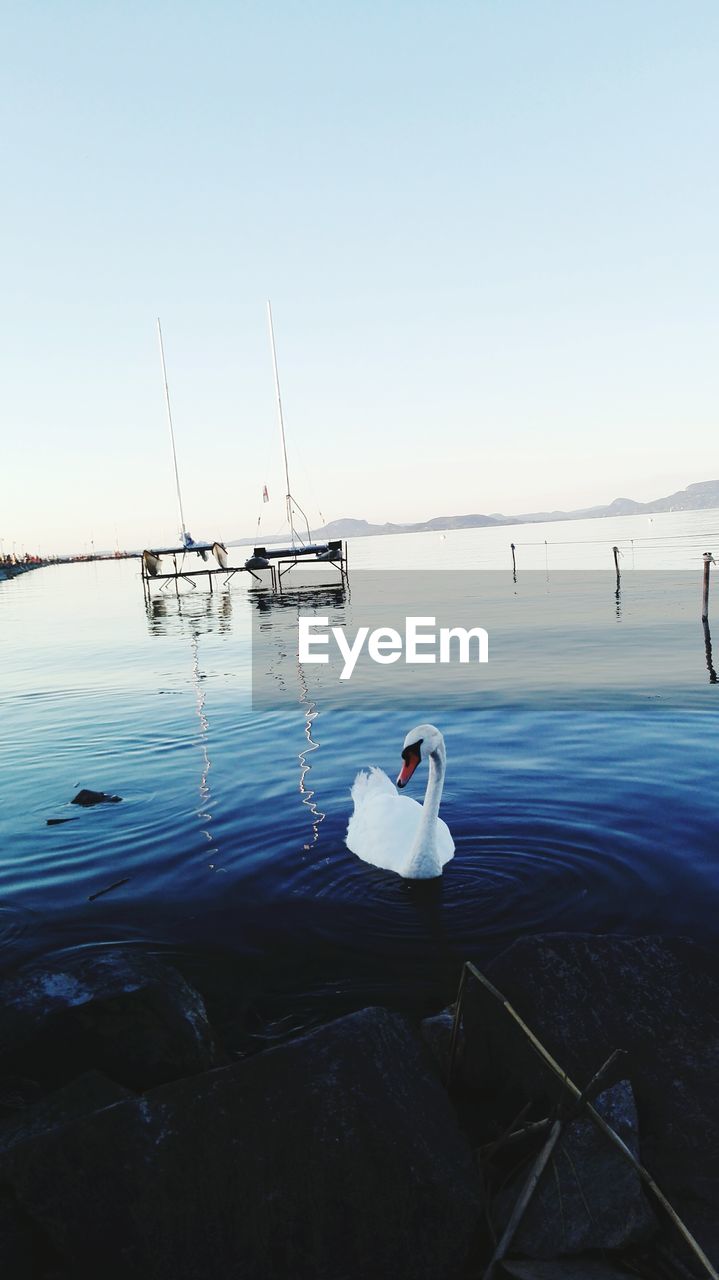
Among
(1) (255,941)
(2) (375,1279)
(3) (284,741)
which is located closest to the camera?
(2) (375,1279)

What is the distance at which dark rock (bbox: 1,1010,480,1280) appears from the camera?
371cm

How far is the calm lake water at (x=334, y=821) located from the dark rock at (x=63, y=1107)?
2073 mm

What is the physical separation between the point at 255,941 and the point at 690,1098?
442cm

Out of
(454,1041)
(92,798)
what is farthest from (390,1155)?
(92,798)

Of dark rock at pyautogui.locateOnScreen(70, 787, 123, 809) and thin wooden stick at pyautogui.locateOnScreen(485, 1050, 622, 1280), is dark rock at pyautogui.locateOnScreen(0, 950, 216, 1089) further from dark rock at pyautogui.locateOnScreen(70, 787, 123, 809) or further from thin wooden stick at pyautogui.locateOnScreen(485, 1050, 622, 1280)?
dark rock at pyautogui.locateOnScreen(70, 787, 123, 809)

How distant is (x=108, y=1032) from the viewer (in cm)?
530

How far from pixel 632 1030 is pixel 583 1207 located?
3.77ft

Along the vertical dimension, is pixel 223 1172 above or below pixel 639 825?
above

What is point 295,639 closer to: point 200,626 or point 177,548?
point 200,626

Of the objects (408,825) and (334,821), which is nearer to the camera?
(408,825)

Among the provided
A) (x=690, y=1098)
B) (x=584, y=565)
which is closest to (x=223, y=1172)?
(x=690, y=1098)

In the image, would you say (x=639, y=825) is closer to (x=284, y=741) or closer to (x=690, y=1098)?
(x=690, y=1098)

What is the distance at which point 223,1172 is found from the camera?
384cm

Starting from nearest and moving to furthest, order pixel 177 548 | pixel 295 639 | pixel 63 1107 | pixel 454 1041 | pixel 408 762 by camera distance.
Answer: pixel 63 1107 → pixel 454 1041 → pixel 408 762 → pixel 295 639 → pixel 177 548
